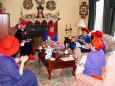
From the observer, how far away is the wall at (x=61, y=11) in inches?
248

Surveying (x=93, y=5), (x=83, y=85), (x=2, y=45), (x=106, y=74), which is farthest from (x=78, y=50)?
(x=93, y=5)

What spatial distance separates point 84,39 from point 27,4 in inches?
113

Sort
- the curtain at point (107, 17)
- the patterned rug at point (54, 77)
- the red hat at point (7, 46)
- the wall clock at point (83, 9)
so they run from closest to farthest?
the red hat at point (7, 46) < the patterned rug at point (54, 77) < the curtain at point (107, 17) < the wall clock at point (83, 9)

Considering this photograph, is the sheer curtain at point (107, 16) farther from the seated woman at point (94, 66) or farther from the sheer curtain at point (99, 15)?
the seated woman at point (94, 66)

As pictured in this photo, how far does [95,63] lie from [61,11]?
4.55 metres

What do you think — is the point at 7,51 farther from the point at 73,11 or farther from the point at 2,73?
the point at 73,11

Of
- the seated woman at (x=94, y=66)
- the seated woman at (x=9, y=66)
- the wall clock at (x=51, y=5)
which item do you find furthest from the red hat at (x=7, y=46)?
the wall clock at (x=51, y=5)

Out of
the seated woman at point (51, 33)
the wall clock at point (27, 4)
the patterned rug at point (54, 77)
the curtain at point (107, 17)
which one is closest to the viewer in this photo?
the patterned rug at point (54, 77)

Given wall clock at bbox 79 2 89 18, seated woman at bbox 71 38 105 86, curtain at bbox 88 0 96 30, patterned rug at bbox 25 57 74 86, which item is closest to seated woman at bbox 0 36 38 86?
seated woman at bbox 71 38 105 86

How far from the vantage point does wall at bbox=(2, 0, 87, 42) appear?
6297mm

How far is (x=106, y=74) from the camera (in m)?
2.27

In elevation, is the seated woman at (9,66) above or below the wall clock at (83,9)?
below

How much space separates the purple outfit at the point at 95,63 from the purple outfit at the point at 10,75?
3.57 feet

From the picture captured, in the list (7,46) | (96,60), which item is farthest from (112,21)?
(7,46)
